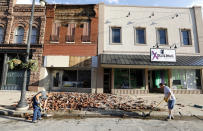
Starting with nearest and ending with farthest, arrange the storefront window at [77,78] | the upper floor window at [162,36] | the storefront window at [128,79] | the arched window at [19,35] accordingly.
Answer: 1. the storefront window at [128,79]
2. the storefront window at [77,78]
3. the upper floor window at [162,36]
4. the arched window at [19,35]

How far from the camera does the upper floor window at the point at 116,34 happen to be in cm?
1273

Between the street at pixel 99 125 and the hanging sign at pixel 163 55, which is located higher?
the hanging sign at pixel 163 55

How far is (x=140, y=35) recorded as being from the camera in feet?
42.1

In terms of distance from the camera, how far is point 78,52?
40.6ft

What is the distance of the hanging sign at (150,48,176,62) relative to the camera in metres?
11.2

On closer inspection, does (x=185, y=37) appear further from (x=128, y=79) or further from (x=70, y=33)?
(x=70, y=33)

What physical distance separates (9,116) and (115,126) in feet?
17.9

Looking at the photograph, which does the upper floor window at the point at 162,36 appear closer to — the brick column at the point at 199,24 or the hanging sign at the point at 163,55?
the hanging sign at the point at 163,55

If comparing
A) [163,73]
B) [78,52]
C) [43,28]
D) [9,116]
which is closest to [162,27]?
[163,73]

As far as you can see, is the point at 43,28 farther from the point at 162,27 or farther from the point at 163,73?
the point at 163,73

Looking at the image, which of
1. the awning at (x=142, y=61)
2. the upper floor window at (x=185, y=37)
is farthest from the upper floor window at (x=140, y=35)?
the upper floor window at (x=185, y=37)

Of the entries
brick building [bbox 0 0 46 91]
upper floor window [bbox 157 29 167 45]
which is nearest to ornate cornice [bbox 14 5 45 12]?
brick building [bbox 0 0 46 91]

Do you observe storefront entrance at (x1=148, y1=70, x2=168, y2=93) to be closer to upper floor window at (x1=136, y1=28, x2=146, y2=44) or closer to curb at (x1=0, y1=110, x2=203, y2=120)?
upper floor window at (x1=136, y1=28, x2=146, y2=44)

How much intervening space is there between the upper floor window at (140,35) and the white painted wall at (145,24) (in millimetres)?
343
